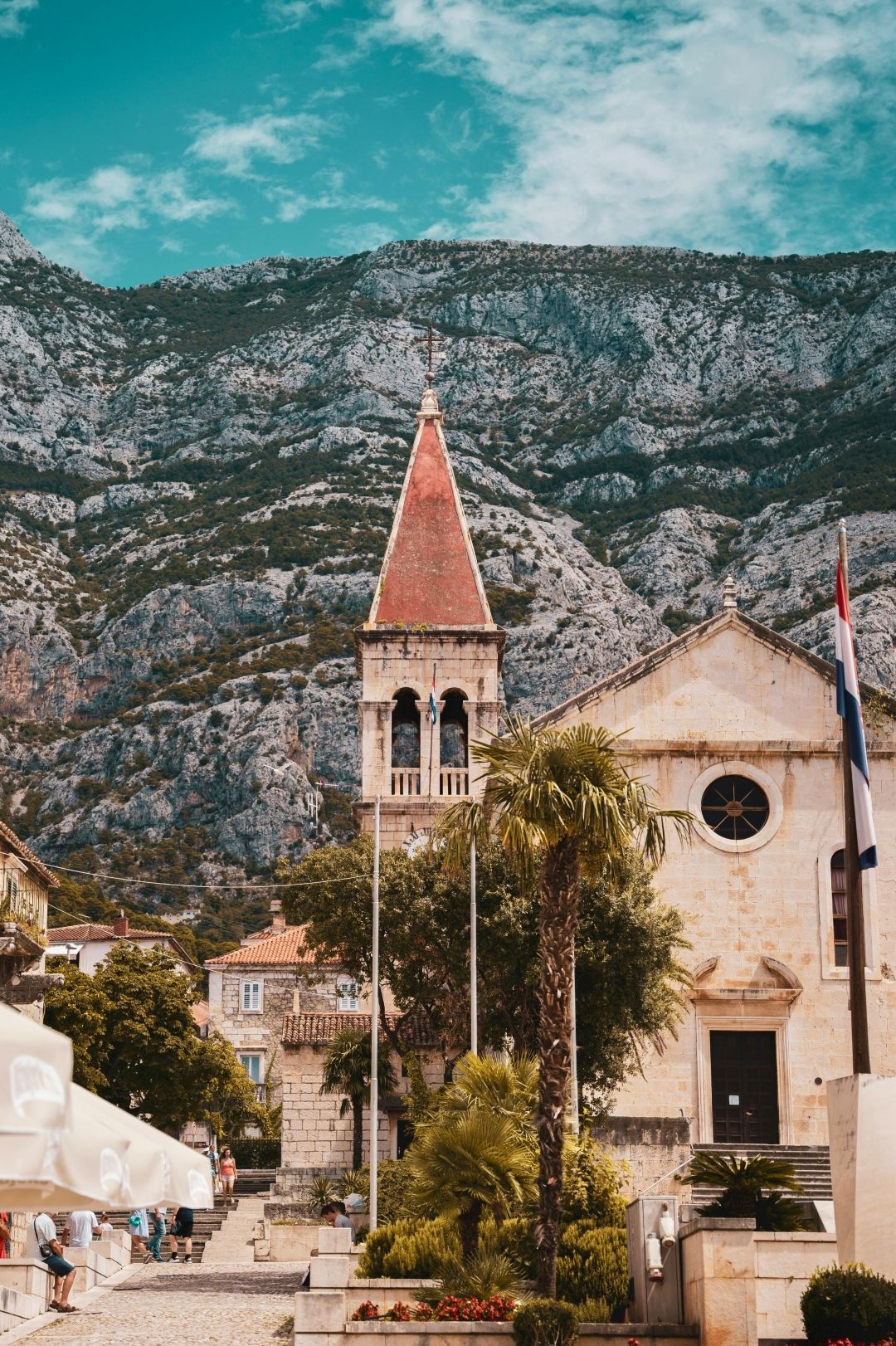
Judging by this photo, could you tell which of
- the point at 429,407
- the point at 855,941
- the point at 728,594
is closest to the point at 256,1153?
the point at 429,407

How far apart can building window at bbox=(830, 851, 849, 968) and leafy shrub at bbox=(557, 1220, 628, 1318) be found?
14715 mm

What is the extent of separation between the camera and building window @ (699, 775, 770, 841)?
37.7 m

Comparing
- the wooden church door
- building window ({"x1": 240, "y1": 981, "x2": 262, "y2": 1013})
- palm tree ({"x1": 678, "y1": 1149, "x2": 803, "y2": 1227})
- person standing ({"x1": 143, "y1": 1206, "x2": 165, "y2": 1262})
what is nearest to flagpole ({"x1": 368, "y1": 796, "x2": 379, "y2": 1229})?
person standing ({"x1": 143, "y1": 1206, "x2": 165, "y2": 1262})

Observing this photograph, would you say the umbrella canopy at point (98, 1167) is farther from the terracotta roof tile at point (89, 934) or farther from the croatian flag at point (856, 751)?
the terracotta roof tile at point (89, 934)

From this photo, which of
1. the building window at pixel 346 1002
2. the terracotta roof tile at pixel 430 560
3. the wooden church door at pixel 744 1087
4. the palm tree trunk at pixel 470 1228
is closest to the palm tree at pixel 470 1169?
the palm tree trunk at pixel 470 1228

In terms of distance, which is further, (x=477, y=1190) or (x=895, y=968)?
(x=895, y=968)

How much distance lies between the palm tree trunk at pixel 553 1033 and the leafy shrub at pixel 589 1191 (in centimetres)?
360

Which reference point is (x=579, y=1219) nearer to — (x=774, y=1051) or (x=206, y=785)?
(x=774, y=1051)

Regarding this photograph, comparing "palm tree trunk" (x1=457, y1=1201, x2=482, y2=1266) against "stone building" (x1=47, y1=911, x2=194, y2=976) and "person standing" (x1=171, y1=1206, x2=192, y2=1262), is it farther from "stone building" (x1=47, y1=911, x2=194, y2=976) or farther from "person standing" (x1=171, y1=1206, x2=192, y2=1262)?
"stone building" (x1=47, y1=911, x2=194, y2=976)

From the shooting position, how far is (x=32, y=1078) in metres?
9.27

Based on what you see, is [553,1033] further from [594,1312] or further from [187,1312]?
[187,1312]

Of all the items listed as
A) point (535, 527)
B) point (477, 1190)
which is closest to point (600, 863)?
point (477, 1190)

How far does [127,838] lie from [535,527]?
123 feet

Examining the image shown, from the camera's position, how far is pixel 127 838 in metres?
103
